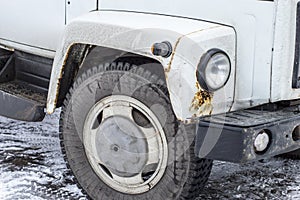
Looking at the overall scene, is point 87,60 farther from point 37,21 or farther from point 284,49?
point 284,49

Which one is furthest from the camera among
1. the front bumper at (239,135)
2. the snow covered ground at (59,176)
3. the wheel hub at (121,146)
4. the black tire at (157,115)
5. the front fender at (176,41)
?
the snow covered ground at (59,176)

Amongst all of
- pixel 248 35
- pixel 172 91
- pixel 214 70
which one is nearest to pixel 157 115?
A: pixel 172 91

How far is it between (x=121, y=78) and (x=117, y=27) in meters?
0.29

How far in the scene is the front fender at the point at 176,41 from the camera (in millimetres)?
3064

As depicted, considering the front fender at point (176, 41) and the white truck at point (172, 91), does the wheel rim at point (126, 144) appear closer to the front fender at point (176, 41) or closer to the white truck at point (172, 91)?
the white truck at point (172, 91)

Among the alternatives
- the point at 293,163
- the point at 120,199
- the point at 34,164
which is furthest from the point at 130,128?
the point at 293,163

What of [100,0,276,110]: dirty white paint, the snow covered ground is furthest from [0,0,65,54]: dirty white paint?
[100,0,276,110]: dirty white paint

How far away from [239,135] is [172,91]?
1.39 ft

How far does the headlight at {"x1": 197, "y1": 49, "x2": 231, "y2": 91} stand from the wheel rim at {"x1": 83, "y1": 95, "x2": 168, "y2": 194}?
376 mm

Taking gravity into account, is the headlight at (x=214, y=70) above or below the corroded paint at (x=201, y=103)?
above

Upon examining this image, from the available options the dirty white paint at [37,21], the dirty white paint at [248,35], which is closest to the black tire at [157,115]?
the dirty white paint at [248,35]

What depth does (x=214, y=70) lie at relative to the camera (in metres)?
3.11

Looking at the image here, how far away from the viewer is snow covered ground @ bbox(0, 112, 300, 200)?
12.7ft

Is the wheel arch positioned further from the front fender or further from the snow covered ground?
the snow covered ground
